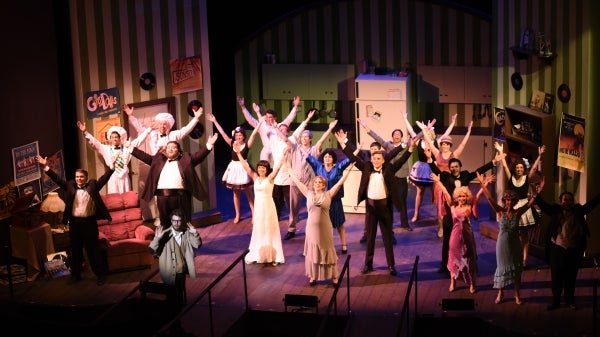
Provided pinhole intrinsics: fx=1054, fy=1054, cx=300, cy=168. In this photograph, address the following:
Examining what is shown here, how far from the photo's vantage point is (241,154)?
1355 centimetres

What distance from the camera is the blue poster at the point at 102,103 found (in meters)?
13.4

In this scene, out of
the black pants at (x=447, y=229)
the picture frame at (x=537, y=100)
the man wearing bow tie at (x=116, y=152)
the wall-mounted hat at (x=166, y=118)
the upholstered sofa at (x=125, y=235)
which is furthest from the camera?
the wall-mounted hat at (x=166, y=118)

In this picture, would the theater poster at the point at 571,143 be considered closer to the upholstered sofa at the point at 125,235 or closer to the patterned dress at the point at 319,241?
the patterned dress at the point at 319,241

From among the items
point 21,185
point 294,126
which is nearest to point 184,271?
point 21,185

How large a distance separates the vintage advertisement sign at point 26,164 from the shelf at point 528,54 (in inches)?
233

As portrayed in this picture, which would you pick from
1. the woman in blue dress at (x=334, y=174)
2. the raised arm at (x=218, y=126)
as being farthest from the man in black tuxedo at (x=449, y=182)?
the raised arm at (x=218, y=126)

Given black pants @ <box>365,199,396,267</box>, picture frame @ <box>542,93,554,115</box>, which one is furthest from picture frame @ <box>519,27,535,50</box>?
black pants @ <box>365,199,396,267</box>

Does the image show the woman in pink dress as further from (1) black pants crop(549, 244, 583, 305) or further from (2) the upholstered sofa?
(2) the upholstered sofa

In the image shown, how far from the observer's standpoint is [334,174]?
40.4 ft

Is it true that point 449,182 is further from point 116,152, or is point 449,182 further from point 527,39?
point 116,152

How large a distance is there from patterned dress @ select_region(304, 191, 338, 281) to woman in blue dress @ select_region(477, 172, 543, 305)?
1762 millimetres

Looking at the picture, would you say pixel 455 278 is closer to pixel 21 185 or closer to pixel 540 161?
pixel 540 161

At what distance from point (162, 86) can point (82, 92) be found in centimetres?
109

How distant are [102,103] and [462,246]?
5078mm
